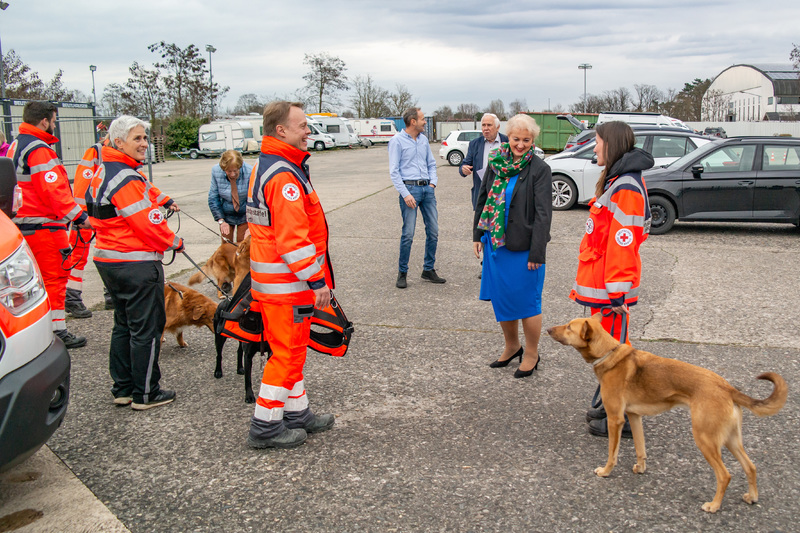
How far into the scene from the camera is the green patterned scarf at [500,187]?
4441 millimetres

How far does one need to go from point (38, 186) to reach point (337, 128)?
44694mm

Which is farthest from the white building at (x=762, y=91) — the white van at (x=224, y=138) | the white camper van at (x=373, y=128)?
the white van at (x=224, y=138)

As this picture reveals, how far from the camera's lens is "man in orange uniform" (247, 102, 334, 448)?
132 inches

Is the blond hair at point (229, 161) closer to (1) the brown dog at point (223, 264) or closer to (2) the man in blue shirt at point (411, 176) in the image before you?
(1) the brown dog at point (223, 264)

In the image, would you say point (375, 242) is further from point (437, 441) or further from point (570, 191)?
point (437, 441)

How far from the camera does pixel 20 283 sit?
9.40ft

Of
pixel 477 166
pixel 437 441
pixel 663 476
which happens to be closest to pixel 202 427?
pixel 437 441

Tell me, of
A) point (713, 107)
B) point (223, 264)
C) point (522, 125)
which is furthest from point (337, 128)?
point (522, 125)

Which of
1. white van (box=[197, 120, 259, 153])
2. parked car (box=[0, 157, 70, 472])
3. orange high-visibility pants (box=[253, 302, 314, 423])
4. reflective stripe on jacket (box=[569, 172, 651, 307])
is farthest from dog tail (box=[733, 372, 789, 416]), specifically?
white van (box=[197, 120, 259, 153])

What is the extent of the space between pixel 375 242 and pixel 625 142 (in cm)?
673

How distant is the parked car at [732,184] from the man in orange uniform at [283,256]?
833cm

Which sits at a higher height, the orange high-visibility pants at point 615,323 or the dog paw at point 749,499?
the orange high-visibility pants at point 615,323

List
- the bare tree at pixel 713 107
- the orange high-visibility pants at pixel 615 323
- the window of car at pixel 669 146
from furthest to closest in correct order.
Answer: the bare tree at pixel 713 107
the window of car at pixel 669 146
the orange high-visibility pants at pixel 615 323

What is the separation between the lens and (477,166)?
→ 749 centimetres
